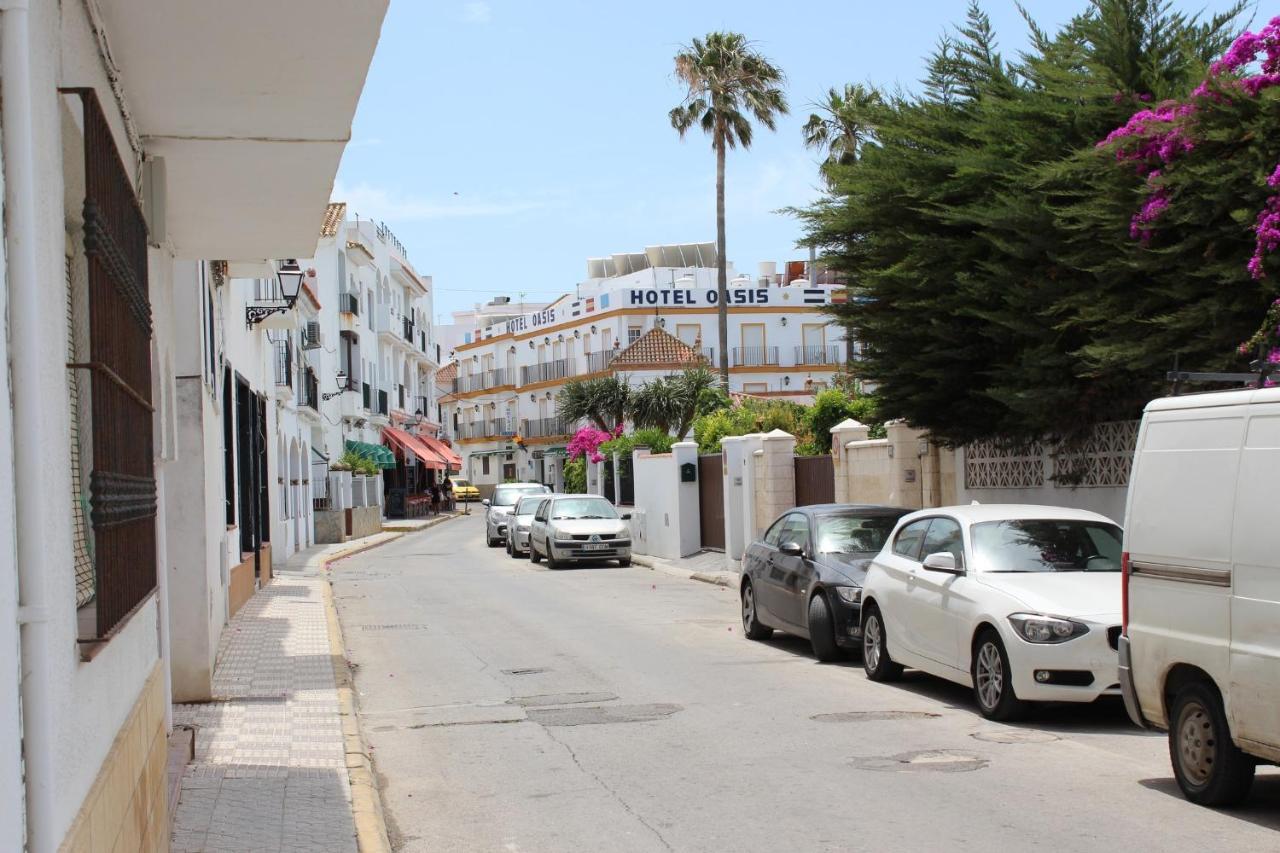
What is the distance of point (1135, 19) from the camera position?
14961 mm

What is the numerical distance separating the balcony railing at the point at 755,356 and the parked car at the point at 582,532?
43368mm

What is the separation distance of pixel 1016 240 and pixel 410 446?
173ft

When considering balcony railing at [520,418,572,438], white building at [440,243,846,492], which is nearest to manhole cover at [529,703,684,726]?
white building at [440,243,846,492]

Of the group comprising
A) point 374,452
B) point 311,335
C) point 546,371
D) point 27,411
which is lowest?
point 27,411

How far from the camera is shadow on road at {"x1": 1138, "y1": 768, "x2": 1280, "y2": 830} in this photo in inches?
291

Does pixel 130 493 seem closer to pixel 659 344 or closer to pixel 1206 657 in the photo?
pixel 1206 657

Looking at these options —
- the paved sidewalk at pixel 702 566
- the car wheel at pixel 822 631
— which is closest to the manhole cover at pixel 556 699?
the car wheel at pixel 822 631

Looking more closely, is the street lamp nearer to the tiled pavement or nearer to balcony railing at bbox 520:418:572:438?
the tiled pavement

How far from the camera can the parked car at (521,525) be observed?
1346 inches

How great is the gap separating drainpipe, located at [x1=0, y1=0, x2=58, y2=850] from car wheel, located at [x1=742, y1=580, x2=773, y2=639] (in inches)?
517

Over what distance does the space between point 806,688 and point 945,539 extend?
1896 millimetres

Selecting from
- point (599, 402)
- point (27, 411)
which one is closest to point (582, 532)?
point (27, 411)

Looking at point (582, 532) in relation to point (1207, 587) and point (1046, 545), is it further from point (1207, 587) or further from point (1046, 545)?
point (1207, 587)

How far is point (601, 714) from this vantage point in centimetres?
1141
